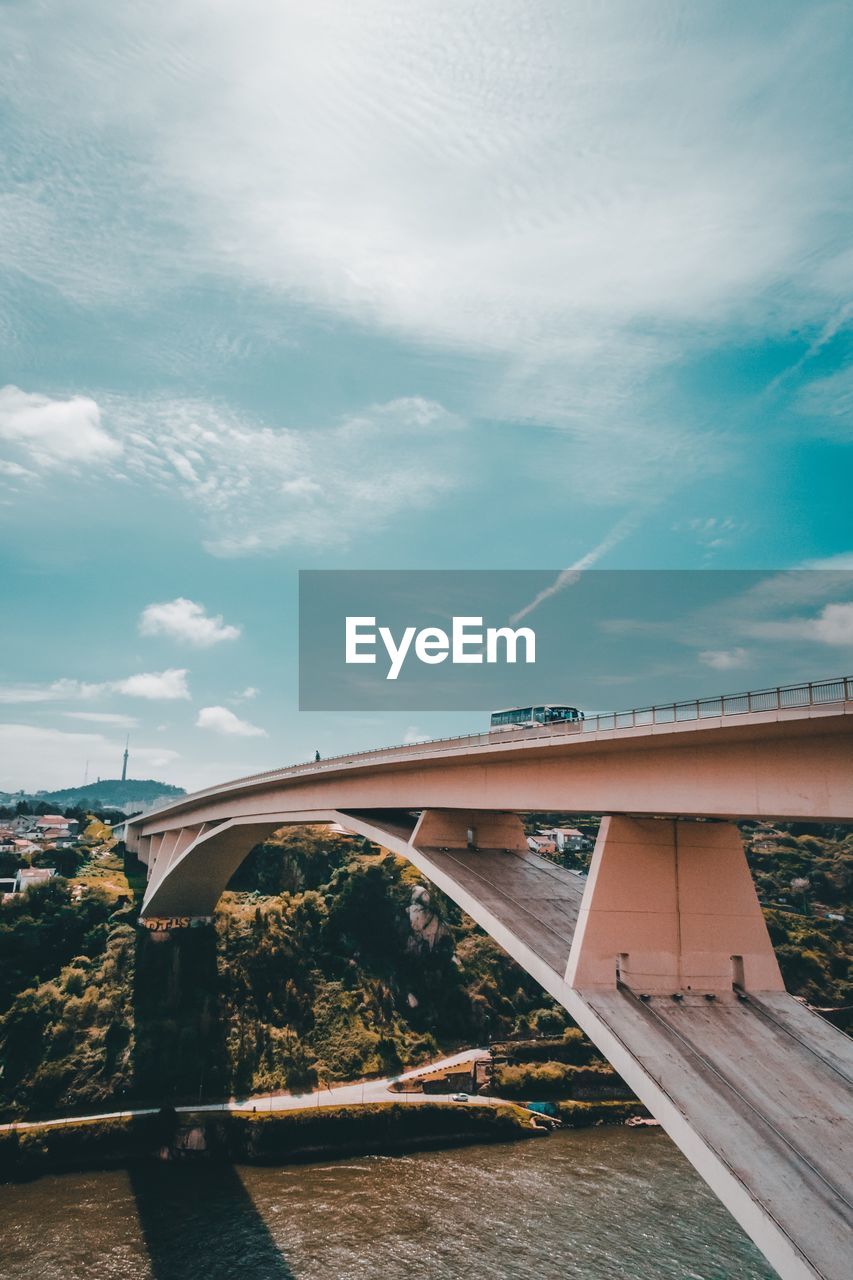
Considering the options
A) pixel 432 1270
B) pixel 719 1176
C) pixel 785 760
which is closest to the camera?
pixel 719 1176

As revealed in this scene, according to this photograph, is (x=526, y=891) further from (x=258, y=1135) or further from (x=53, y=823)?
(x=53, y=823)

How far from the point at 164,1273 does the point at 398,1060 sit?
73.1 feet

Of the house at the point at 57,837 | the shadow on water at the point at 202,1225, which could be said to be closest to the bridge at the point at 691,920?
the shadow on water at the point at 202,1225

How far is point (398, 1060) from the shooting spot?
4956 cm

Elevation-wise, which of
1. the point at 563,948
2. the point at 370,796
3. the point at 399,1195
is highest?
the point at 370,796

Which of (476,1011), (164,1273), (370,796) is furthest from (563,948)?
(476,1011)

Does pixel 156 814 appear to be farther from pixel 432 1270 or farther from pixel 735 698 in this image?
pixel 735 698

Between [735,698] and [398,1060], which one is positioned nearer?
[735,698]

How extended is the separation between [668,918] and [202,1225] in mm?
28016

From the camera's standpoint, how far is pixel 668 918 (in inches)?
682

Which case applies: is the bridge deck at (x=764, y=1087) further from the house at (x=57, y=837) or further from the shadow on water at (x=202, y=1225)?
the house at (x=57, y=837)

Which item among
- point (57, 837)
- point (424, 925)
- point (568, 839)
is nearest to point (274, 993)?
point (424, 925)

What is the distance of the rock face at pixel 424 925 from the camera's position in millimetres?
59344

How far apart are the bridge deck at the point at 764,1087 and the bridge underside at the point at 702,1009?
1.0 inches
